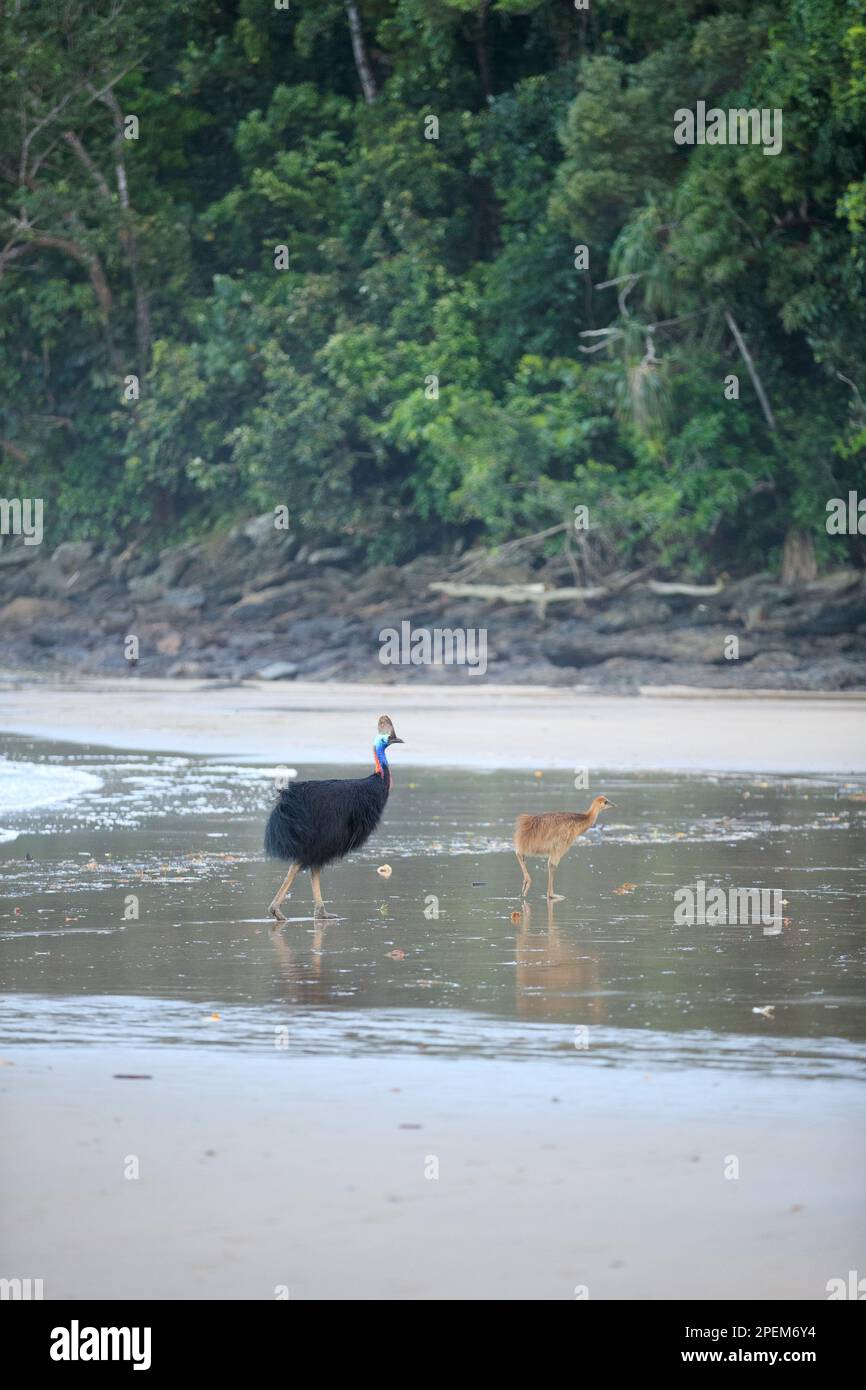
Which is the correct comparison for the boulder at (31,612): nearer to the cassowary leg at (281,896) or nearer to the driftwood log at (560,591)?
the driftwood log at (560,591)

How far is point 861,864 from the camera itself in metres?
14.1

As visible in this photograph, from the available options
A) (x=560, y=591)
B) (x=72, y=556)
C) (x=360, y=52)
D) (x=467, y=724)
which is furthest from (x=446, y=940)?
(x=72, y=556)

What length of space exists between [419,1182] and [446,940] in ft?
15.7

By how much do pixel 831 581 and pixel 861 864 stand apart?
2866cm

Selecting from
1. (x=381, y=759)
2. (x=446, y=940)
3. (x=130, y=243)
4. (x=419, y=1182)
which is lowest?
(x=419, y=1182)

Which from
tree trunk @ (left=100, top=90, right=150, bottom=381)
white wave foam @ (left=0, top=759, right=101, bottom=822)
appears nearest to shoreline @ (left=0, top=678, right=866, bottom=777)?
white wave foam @ (left=0, top=759, right=101, bottom=822)

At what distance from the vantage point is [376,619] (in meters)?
45.8

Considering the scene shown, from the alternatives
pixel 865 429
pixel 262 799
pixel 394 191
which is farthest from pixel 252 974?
pixel 394 191

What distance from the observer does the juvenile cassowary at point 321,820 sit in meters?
11.2

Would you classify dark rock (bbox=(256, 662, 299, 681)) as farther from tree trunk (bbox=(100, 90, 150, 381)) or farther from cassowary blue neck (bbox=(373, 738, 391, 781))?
cassowary blue neck (bbox=(373, 738, 391, 781))

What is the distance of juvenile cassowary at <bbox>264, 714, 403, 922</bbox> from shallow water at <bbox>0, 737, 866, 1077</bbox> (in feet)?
1.40

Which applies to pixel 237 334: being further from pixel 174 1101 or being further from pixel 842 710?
pixel 174 1101

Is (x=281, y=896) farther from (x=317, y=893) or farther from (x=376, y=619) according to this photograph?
(x=376, y=619)

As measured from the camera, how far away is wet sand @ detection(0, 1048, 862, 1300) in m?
5.28
